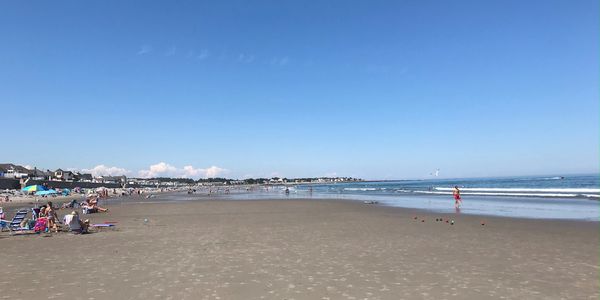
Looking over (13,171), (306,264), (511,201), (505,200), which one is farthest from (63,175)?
(306,264)

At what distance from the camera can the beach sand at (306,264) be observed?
7.97m

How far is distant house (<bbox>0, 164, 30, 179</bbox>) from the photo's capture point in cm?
12665

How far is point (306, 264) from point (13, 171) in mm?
154690

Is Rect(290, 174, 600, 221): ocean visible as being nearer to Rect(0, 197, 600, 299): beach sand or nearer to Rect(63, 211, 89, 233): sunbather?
Rect(0, 197, 600, 299): beach sand

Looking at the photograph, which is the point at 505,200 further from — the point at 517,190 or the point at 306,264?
the point at 306,264

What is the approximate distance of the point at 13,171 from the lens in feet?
436

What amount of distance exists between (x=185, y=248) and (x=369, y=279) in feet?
22.1

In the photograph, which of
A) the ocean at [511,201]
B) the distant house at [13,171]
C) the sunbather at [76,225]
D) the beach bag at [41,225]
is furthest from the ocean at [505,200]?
the distant house at [13,171]

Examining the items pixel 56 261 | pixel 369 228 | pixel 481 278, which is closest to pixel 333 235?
pixel 369 228

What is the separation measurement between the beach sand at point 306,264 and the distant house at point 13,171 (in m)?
135

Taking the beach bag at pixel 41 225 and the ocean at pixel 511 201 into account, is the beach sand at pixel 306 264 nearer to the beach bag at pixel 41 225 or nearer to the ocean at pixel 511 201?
the beach bag at pixel 41 225

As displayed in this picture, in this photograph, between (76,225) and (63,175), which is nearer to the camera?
(76,225)

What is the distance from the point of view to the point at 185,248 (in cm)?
1309

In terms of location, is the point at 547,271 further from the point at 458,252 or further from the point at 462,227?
the point at 462,227
